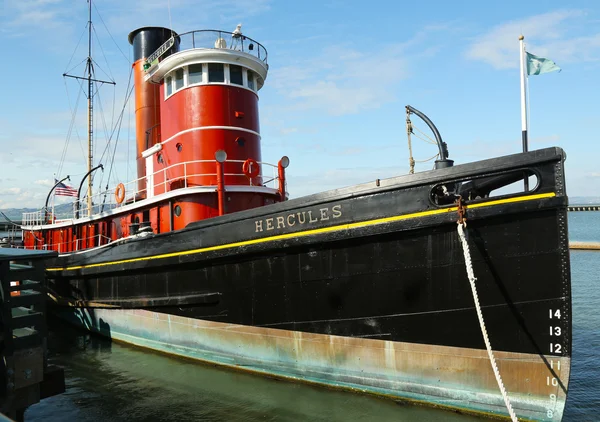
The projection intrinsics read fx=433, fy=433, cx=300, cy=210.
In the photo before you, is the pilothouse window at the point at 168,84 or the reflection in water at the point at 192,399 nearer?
the reflection in water at the point at 192,399

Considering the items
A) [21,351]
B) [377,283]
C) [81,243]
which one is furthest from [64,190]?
[377,283]

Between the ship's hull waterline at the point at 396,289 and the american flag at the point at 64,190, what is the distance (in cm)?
1060

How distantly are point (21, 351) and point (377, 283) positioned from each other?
434cm

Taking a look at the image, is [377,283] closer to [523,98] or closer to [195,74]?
[523,98]

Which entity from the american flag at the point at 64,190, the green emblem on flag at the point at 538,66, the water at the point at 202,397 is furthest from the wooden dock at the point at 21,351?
the american flag at the point at 64,190

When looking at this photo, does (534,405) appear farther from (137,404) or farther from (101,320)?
(101,320)

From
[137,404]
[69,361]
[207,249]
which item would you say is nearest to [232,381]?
[137,404]

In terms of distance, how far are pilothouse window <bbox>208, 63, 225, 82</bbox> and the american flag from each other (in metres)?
9.59

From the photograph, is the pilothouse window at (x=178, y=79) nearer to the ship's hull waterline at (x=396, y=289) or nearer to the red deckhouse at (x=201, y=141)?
the red deckhouse at (x=201, y=141)

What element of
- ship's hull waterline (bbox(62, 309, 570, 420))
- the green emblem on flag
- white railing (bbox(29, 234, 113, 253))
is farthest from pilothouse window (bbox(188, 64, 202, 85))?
the green emblem on flag

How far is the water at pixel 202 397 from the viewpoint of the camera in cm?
588

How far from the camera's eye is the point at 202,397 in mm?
6602

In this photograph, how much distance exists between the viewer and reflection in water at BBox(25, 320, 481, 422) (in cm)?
585

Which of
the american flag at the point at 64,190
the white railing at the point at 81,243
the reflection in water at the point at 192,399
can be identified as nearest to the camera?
the reflection in water at the point at 192,399
